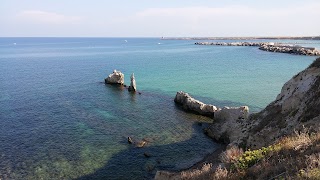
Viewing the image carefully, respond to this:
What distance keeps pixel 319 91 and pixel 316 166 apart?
20.8m

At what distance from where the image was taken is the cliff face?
90.4ft

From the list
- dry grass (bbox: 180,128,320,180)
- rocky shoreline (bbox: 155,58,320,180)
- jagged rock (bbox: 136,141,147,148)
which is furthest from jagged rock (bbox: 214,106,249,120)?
dry grass (bbox: 180,128,320,180)

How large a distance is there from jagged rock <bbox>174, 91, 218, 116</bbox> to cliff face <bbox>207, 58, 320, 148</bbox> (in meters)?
16.8

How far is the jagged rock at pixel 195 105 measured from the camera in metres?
55.3

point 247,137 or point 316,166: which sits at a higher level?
point 316,166

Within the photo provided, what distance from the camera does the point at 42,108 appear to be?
60.7 metres

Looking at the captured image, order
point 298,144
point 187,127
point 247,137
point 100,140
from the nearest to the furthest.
A: point 298,144
point 247,137
point 100,140
point 187,127

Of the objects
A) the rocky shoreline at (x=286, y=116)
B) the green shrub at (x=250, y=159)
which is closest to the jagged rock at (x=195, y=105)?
the rocky shoreline at (x=286, y=116)

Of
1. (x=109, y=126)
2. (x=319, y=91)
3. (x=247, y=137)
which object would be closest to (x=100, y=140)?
(x=109, y=126)

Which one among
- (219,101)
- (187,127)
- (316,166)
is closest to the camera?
(316,166)

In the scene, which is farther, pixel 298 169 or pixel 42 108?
pixel 42 108

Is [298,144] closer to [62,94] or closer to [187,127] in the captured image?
[187,127]

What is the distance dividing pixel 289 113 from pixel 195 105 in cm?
2825

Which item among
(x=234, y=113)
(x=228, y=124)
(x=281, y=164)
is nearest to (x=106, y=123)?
(x=228, y=124)
